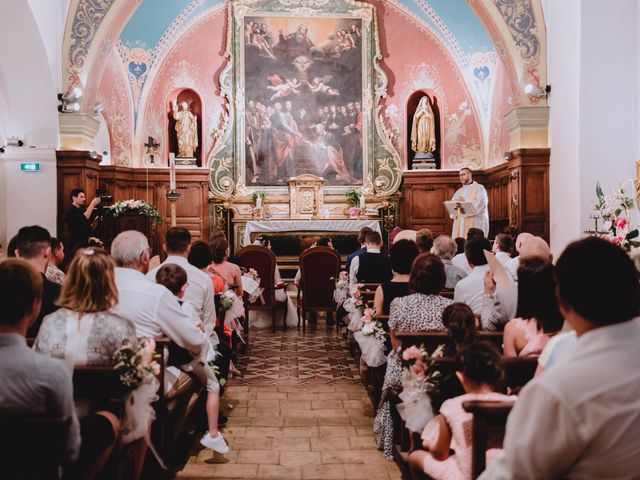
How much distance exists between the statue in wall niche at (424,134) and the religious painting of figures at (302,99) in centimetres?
125

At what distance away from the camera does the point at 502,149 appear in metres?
13.0

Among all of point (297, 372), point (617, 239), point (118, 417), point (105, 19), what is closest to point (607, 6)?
point (617, 239)

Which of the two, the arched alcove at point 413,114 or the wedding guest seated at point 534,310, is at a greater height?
the arched alcove at point 413,114

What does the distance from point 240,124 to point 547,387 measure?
13.5 meters

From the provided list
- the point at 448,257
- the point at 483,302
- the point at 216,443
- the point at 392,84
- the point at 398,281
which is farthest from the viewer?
the point at 392,84

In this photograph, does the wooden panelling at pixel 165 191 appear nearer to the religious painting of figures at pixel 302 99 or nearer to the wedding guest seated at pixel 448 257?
the religious painting of figures at pixel 302 99

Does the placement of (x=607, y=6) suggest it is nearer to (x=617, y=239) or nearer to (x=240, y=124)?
(x=617, y=239)

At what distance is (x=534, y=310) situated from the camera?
3008mm

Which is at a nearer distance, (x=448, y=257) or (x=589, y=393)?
(x=589, y=393)

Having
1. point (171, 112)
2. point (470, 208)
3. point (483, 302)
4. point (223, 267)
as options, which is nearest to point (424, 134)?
point (470, 208)

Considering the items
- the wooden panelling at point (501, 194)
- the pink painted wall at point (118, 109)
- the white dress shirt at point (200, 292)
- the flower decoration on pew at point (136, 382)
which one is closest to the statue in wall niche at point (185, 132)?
the pink painted wall at point (118, 109)

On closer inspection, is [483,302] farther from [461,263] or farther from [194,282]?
[461,263]

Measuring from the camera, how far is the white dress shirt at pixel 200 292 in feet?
15.1

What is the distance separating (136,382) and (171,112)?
12.3 metres
